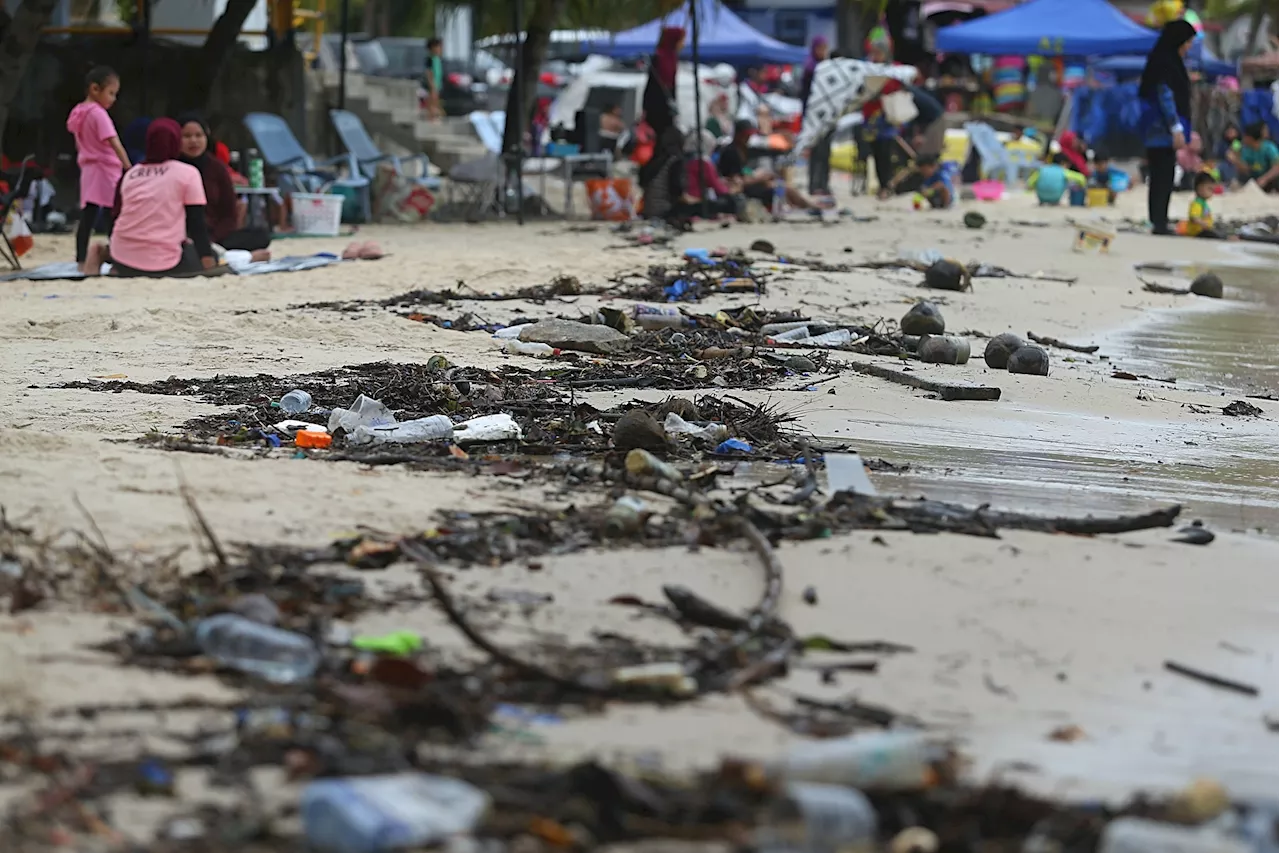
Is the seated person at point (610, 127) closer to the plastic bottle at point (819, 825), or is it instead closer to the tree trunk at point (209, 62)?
the tree trunk at point (209, 62)

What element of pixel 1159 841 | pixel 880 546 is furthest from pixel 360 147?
pixel 1159 841

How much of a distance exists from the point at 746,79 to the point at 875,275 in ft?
61.5

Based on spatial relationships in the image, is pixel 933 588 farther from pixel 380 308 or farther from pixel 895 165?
pixel 895 165

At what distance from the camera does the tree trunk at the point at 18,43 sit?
42.4 feet

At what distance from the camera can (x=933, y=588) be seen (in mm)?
4207

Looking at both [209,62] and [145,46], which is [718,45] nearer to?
[209,62]

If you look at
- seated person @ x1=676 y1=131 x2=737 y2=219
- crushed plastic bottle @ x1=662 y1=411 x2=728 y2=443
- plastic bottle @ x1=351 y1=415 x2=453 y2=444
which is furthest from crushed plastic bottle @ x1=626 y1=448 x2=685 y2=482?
seated person @ x1=676 y1=131 x2=737 y2=219

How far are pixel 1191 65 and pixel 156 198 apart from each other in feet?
68.2

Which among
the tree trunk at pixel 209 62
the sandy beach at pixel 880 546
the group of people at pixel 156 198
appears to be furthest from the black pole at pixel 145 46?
the sandy beach at pixel 880 546

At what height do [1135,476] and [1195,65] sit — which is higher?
[1195,65]

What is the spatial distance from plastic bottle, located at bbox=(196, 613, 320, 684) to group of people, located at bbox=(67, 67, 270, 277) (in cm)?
746

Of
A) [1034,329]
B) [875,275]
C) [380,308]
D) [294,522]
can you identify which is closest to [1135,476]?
[294,522]

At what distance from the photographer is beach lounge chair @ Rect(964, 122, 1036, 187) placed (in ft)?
78.8

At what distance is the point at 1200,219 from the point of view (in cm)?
1744
